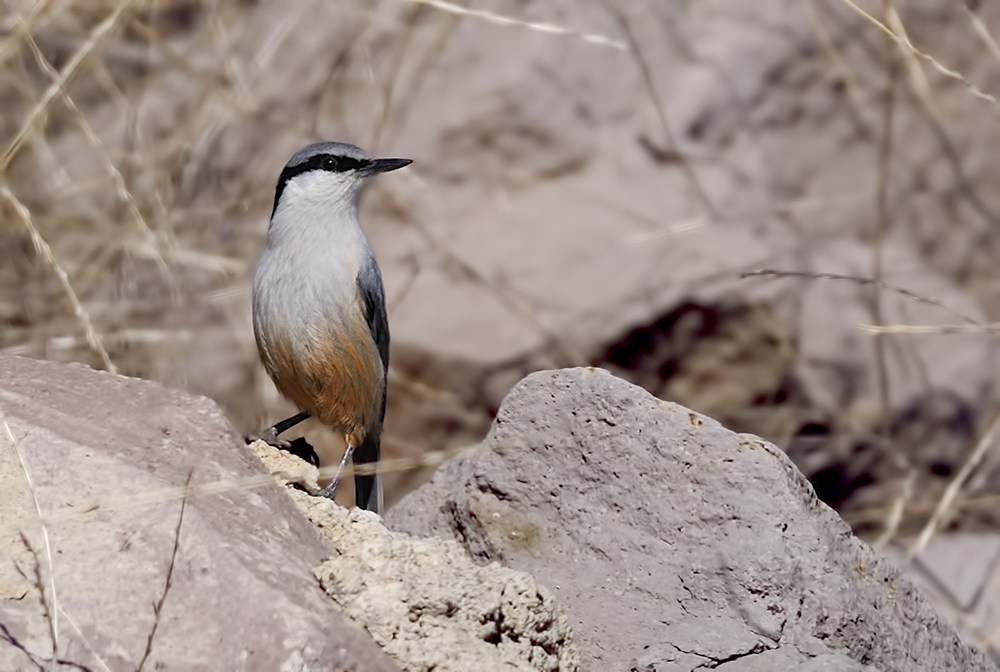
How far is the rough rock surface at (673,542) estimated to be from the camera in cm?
301

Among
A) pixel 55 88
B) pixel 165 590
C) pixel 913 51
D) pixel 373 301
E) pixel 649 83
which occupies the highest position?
pixel 913 51

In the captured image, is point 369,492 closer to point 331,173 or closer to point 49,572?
point 331,173

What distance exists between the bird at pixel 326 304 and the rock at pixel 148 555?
155 centimetres

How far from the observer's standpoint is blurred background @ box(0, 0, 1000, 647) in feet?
20.9

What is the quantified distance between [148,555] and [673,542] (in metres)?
1.23

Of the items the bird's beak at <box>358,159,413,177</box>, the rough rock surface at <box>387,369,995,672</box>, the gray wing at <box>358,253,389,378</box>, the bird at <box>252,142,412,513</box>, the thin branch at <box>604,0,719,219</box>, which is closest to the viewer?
the rough rock surface at <box>387,369,995,672</box>

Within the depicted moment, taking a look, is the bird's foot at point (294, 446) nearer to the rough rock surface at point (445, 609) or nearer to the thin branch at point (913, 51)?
the rough rock surface at point (445, 609)

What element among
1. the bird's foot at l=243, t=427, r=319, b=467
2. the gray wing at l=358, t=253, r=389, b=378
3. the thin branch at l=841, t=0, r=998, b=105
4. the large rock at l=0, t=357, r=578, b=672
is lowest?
the bird's foot at l=243, t=427, r=319, b=467

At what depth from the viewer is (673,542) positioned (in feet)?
10.5

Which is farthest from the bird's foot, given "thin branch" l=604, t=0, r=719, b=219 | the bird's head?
"thin branch" l=604, t=0, r=719, b=219

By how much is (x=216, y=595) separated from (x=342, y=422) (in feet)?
7.95

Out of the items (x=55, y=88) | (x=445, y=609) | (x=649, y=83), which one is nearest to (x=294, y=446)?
(x=55, y=88)

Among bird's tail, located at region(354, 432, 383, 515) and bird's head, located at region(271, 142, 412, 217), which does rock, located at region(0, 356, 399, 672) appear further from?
bird's head, located at region(271, 142, 412, 217)

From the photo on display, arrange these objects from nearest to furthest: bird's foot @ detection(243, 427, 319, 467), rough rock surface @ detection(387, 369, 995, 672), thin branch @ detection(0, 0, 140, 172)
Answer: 1. rough rock surface @ detection(387, 369, 995, 672)
2. thin branch @ detection(0, 0, 140, 172)
3. bird's foot @ detection(243, 427, 319, 467)
